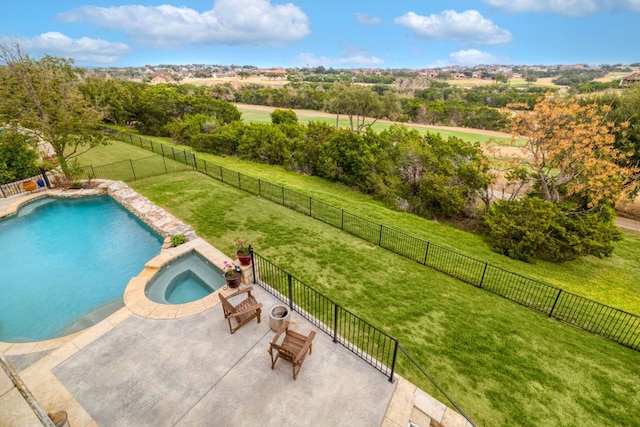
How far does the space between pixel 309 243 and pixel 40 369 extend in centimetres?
777

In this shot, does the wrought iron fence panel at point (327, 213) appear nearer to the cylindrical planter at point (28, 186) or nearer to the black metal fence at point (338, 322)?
the black metal fence at point (338, 322)

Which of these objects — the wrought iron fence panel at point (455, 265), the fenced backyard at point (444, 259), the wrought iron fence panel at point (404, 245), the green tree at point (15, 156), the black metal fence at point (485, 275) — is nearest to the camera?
the black metal fence at point (485, 275)

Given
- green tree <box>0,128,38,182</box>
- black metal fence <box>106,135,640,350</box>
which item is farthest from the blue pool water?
black metal fence <box>106,135,640,350</box>

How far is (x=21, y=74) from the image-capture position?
1335 centimetres

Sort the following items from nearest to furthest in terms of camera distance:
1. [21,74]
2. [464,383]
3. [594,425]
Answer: [594,425] → [464,383] → [21,74]

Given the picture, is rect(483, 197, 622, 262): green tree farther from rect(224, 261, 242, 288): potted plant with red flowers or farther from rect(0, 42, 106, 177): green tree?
rect(0, 42, 106, 177): green tree

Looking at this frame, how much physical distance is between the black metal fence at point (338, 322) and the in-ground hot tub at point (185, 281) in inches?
61.6

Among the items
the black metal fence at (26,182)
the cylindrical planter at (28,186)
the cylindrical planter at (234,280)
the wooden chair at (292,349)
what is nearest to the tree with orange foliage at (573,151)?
the wooden chair at (292,349)

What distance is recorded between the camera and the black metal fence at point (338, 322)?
5922mm

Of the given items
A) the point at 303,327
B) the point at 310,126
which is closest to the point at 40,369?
the point at 303,327

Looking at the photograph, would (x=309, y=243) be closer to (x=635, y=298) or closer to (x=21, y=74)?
(x=635, y=298)

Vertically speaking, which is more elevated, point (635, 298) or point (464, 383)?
point (464, 383)

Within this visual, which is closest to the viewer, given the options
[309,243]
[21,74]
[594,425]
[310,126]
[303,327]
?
[594,425]

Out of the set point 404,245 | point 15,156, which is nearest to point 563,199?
point 404,245
